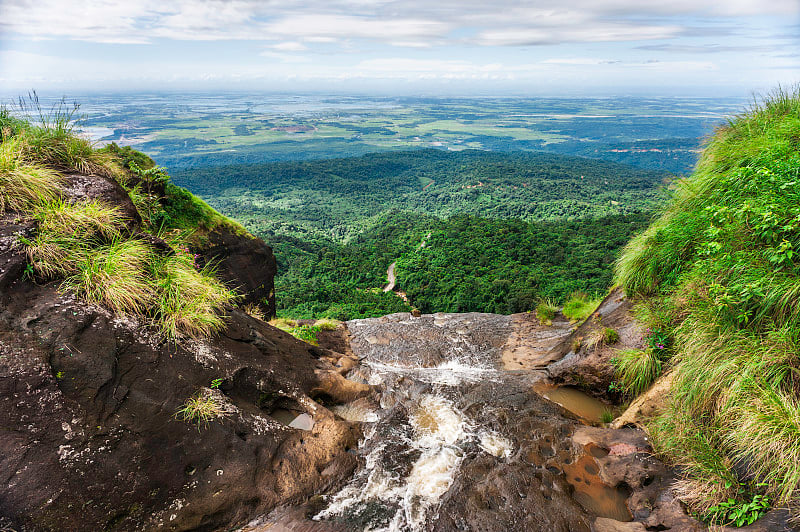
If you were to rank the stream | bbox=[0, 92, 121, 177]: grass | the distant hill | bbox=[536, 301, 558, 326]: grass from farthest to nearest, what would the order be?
1. the distant hill
2. bbox=[536, 301, 558, 326]: grass
3. bbox=[0, 92, 121, 177]: grass
4. the stream

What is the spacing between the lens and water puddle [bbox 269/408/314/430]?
5.62 metres

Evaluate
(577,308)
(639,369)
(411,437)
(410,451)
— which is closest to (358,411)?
(411,437)

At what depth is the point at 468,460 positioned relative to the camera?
17.6ft

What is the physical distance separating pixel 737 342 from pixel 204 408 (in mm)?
6673

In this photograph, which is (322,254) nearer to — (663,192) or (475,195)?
(663,192)

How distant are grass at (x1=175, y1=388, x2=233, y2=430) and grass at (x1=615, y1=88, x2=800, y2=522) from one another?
218 inches

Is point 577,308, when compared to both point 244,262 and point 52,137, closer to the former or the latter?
point 244,262

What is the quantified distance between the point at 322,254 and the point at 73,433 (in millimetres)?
45171

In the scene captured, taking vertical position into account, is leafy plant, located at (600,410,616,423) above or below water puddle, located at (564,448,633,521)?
below

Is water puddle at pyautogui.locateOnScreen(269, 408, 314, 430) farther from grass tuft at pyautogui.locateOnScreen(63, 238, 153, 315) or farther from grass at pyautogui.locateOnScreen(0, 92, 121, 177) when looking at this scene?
grass at pyautogui.locateOnScreen(0, 92, 121, 177)

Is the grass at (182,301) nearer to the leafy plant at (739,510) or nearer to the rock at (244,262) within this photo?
the rock at (244,262)

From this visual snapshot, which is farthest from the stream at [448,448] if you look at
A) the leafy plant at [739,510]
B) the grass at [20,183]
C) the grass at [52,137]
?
the grass at [52,137]

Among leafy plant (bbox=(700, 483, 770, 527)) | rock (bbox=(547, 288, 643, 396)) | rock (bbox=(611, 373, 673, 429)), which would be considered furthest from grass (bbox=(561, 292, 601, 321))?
leafy plant (bbox=(700, 483, 770, 527))

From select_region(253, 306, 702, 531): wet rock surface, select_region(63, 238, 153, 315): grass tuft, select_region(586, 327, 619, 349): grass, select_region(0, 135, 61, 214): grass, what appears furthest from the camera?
select_region(586, 327, 619, 349): grass
